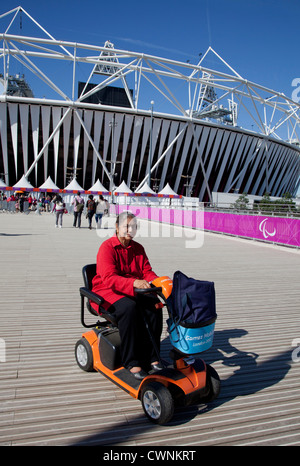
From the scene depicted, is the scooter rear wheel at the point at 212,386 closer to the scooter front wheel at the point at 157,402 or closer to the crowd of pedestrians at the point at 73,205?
the scooter front wheel at the point at 157,402

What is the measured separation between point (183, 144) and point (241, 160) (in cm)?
1241

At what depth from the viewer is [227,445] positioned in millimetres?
2396

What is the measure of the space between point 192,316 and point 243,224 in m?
14.7

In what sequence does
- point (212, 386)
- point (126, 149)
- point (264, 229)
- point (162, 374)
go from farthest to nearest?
point (126, 149), point (264, 229), point (212, 386), point (162, 374)

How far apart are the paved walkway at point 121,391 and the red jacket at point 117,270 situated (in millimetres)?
822

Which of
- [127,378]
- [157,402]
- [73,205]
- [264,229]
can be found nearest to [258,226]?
[264,229]

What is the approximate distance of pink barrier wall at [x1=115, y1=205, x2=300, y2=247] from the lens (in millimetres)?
13770

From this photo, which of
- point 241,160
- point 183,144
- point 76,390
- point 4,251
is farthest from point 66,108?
point 76,390

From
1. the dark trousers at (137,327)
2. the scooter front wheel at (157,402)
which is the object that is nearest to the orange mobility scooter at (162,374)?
the scooter front wheel at (157,402)

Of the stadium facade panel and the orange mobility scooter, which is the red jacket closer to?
the orange mobility scooter

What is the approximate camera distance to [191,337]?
265 centimetres

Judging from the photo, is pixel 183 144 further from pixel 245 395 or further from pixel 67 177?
pixel 245 395

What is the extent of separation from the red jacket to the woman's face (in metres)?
0.12

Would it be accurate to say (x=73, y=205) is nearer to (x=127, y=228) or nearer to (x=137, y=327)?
(x=127, y=228)
